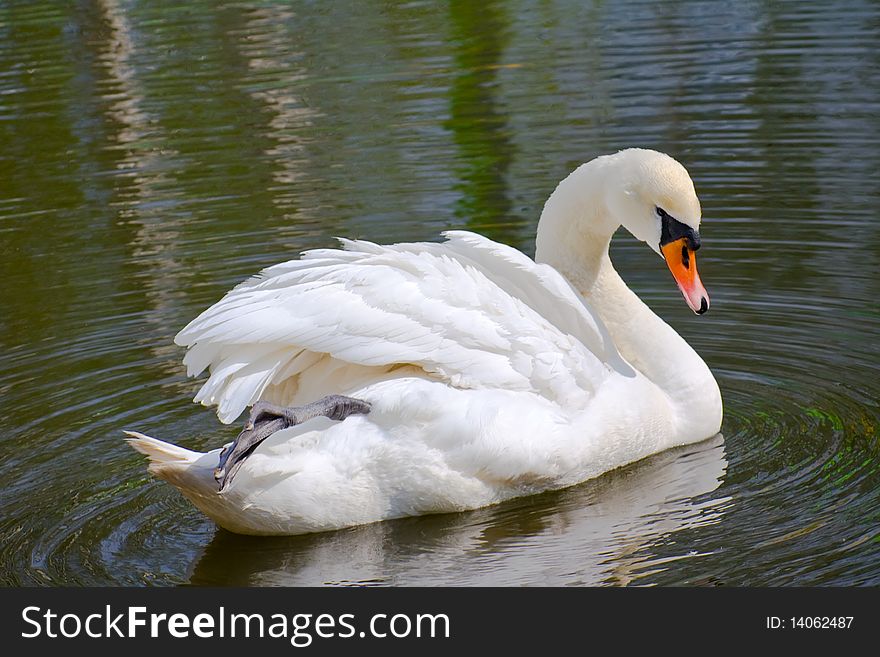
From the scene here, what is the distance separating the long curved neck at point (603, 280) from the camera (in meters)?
6.77

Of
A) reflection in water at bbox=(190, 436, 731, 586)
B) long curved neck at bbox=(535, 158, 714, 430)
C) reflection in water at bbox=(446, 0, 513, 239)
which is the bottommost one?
reflection in water at bbox=(446, 0, 513, 239)

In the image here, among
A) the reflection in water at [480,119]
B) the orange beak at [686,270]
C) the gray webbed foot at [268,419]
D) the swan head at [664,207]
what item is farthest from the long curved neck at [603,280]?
the reflection in water at [480,119]

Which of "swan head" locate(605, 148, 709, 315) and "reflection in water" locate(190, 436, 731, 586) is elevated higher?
"swan head" locate(605, 148, 709, 315)

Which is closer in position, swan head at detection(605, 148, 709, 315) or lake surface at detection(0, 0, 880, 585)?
lake surface at detection(0, 0, 880, 585)

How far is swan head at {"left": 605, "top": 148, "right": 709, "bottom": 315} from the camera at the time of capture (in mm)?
6492

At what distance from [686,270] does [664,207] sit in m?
0.29

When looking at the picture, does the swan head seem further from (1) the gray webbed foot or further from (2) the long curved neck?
(1) the gray webbed foot

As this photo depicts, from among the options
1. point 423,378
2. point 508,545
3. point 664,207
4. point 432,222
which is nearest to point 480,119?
point 432,222

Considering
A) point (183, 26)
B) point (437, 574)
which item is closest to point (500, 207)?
point (437, 574)

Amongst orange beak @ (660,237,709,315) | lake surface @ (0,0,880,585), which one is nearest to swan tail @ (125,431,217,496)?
lake surface @ (0,0,880,585)

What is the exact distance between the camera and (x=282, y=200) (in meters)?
10.9

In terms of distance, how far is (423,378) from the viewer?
19.4 ft

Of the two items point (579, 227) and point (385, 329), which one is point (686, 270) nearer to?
point (579, 227)

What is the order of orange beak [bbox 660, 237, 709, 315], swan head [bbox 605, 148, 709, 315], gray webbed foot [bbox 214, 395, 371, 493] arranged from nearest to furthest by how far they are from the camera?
1. gray webbed foot [bbox 214, 395, 371, 493]
2. swan head [bbox 605, 148, 709, 315]
3. orange beak [bbox 660, 237, 709, 315]
